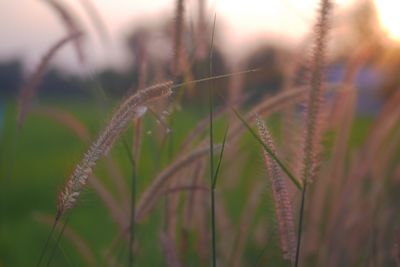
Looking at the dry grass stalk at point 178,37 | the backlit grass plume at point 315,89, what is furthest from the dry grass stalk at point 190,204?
the backlit grass plume at point 315,89

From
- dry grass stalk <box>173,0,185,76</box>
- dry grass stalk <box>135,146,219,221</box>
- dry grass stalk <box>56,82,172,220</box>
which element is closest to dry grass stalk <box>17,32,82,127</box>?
dry grass stalk <box>173,0,185,76</box>

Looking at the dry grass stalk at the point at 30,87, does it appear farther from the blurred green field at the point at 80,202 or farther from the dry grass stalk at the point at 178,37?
the dry grass stalk at the point at 178,37

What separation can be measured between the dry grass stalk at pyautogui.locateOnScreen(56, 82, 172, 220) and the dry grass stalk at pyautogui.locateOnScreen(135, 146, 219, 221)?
0.33 meters

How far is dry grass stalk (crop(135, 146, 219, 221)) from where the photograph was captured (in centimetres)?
136

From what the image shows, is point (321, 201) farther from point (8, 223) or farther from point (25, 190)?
point (25, 190)

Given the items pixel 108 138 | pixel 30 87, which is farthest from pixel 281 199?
pixel 30 87

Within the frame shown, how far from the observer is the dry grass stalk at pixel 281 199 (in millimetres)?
1076

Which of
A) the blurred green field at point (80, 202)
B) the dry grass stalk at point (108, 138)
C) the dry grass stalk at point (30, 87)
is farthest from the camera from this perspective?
the blurred green field at point (80, 202)

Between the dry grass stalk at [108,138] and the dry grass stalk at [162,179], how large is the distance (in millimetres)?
329

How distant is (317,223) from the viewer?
86.1 inches

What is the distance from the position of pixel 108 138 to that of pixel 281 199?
0.29 metres

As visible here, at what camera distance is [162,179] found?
1.40m

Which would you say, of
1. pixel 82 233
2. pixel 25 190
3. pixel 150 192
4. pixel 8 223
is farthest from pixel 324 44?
pixel 25 190

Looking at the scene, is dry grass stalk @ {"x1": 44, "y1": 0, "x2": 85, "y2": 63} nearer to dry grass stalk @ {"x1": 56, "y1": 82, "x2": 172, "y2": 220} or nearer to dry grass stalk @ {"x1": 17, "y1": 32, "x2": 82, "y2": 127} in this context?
dry grass stalk @ {"x1": 17, "y1": 32, "x2": 82, "y2": 127}
